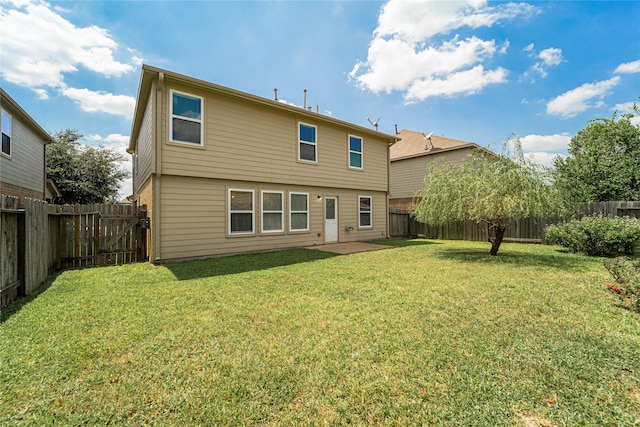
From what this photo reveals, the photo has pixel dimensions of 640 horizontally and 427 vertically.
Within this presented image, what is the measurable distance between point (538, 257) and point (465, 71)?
9.04 meters

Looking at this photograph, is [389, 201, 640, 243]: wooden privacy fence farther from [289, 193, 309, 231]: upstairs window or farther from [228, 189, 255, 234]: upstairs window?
[228, 189, 255, 234]: upstairs window

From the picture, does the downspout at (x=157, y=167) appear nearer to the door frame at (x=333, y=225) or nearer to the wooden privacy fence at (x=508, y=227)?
the door frame at (x=333, y=225)

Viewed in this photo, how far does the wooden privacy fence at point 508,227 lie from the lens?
32.1 ft

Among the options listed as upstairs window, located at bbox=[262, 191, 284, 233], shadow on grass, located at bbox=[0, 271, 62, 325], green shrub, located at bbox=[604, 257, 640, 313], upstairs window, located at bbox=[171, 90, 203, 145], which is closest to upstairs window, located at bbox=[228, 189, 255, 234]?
upstairs window, located at bbox=[262, 191, 284, 233]

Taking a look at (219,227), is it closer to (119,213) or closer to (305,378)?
(119,213)

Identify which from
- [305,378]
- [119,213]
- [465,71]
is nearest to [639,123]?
[465,71]

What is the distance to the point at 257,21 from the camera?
31.0 feet

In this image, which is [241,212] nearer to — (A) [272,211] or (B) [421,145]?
(A) [272,211]

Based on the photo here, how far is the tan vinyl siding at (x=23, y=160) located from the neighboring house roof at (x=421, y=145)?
57.6ft

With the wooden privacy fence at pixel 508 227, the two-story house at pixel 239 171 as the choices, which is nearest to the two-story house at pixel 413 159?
the wooden privacy fence at pixel 508 227

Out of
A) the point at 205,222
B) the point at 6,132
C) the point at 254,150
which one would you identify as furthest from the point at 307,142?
the point at 6,132

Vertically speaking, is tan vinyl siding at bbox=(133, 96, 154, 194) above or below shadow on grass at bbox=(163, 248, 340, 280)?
above

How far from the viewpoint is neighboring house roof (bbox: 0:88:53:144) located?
8.41 metres

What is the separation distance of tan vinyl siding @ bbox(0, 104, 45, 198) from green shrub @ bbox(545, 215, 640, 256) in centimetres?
1875
